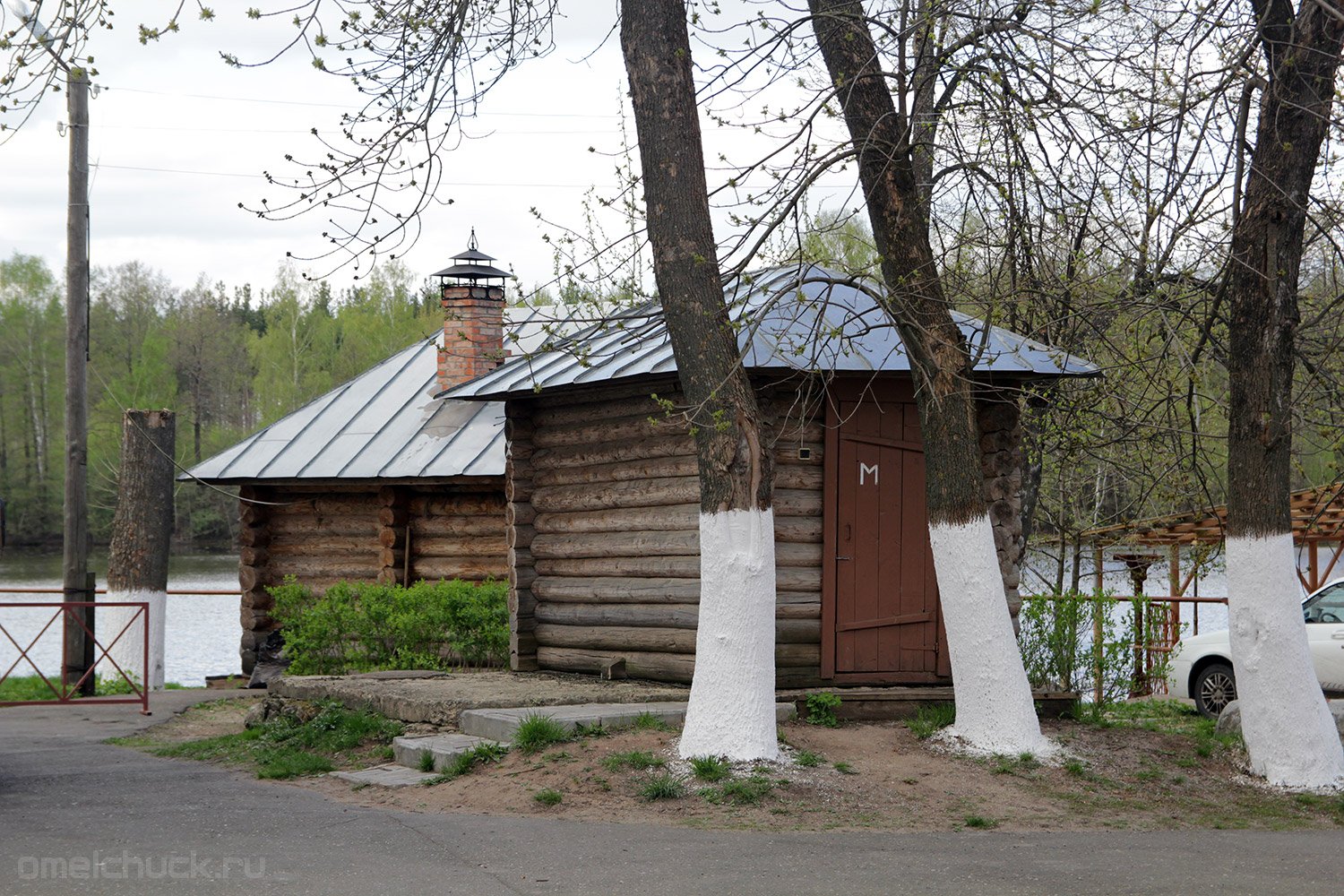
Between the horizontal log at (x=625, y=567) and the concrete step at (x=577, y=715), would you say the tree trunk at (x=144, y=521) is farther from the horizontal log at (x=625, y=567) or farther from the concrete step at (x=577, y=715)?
the concrete step at (x=577, y=715)

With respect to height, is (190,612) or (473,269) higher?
(473,269)

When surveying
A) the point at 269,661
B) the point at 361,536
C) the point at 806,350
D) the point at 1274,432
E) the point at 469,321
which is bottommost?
the point at 269,661

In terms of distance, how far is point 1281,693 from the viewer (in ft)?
28.9

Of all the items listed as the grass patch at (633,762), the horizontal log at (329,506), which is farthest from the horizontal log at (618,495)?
the horizontal log at (329,506)

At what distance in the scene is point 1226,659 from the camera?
13.8m

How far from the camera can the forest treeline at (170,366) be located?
1679 inches

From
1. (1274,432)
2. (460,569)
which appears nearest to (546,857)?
(1274,432)

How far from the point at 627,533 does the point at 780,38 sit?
4720 millimetres

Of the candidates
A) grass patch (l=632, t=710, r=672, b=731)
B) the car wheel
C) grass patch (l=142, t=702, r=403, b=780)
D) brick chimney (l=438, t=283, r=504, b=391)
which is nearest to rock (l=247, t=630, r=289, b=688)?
brick chimney (l=438, t=283, r=504, b=391)

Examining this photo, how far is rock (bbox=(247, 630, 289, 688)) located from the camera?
15406 millimetres

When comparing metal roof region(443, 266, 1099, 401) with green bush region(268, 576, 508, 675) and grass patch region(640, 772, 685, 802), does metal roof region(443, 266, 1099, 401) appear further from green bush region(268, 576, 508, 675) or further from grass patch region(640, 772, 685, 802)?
grass patch region(640, 772, 685, 802)

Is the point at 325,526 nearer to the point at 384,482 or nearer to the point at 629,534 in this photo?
the point at 384,482

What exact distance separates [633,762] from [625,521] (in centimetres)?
Result: 376

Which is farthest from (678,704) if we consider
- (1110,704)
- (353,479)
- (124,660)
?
(124,660)
